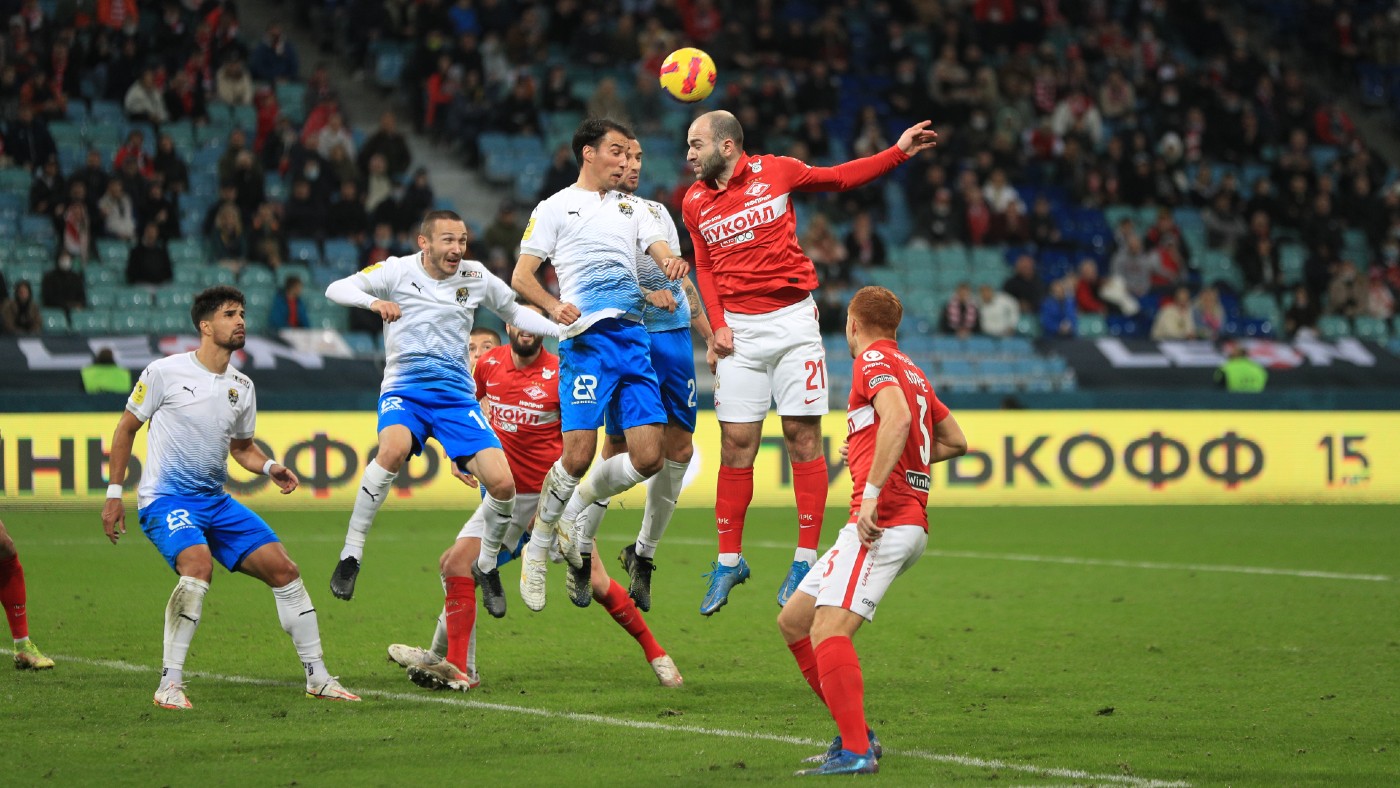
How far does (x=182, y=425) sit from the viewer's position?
8117 mm

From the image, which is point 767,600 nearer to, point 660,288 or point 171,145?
point 660,288

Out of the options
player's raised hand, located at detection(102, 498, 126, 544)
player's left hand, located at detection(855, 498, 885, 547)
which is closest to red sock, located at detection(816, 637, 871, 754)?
player's left hand, located at detection(855, 498, 885, 547)

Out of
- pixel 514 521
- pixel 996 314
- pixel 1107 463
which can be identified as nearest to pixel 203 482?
pixel 514 521

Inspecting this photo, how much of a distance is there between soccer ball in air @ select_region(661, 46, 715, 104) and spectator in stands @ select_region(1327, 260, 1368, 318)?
17.5m

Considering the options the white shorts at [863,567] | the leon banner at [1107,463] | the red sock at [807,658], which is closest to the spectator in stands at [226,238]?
the leon banner at [1107,463]

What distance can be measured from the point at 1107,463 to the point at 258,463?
12.4 meters

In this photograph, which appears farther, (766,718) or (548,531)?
(548,531)

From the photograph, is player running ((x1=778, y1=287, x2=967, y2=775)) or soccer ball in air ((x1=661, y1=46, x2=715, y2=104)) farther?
soccer ball in air ((x1=661, y1=46, x2=715, y2=104))

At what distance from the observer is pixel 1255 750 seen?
7.02 metres

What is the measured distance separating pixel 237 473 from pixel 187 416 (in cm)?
907

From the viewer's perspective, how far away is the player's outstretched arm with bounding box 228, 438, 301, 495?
27.0 feet

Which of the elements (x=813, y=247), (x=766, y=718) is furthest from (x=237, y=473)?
(x=766, y=718)

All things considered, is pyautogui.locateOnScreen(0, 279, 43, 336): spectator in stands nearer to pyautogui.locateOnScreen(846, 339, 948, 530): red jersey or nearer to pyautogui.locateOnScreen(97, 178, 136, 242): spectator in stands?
pyautogui.locateOnScreen(97, 178, 136, 242): spectator in stands

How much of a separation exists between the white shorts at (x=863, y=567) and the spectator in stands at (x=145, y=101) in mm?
17072
